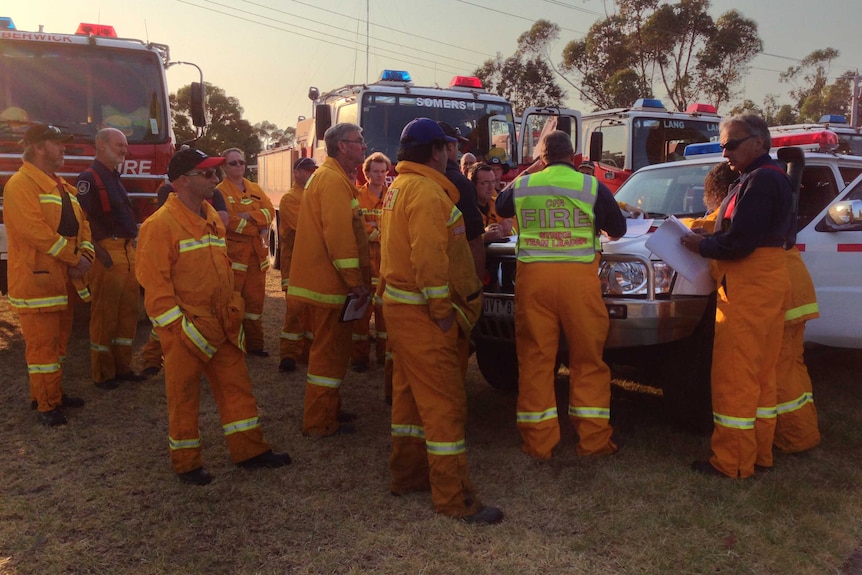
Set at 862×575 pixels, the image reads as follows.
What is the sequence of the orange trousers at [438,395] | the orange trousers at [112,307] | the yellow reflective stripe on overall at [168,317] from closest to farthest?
1. the orange trousers at [438,395]
2. the yellow reflective stripe on overall at [168,317]
3. the orange trousers at [112,307]

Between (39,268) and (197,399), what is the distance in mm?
1792

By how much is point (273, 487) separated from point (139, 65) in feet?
19.1

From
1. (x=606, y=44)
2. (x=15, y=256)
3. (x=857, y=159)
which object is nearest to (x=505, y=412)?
(x=857, y=159)

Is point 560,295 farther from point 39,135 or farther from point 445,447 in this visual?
point 39,135

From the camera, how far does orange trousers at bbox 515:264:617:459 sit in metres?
3.89

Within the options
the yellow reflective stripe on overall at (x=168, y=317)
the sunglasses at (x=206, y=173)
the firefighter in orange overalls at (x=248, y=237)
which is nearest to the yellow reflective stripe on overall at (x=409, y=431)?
the yellow reflective stripe on overall at (x=168, y=317)

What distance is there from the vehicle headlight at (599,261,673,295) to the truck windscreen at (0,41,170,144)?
5472mm

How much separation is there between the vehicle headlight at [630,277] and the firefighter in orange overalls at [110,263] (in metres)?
3.82

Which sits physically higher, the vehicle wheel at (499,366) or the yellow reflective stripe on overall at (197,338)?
the yellow reflective stripe on overall at (197,338)

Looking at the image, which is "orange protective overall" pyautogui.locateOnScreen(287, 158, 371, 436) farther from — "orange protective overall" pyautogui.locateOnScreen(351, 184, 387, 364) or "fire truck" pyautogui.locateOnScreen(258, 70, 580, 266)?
"fire truck" pyautogui.locateOnScreen(258, 70, 580, 266)

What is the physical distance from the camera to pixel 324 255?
4.54 metres

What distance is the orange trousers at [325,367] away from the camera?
4.57 metres

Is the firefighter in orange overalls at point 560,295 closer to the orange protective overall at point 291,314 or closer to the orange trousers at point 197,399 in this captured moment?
the orange trousers at point 197,399

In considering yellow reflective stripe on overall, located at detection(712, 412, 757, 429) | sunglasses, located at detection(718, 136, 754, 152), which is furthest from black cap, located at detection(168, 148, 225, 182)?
yellow reflective stripe on overall, located at detection(712, 412, 757, 429)
